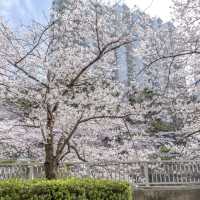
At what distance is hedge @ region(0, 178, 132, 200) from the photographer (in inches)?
219

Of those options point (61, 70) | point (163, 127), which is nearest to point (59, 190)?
point (61, 70)

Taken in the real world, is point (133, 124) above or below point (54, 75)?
below

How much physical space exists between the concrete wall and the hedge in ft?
11.5

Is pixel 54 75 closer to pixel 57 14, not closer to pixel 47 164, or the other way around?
pixel 57 14

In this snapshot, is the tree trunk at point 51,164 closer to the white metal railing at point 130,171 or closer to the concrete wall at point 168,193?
the white metal railing at point 130,171

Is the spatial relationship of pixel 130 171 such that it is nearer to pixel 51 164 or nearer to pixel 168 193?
pixel 168 193

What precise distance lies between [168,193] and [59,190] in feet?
14.7

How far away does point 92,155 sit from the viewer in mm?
11102

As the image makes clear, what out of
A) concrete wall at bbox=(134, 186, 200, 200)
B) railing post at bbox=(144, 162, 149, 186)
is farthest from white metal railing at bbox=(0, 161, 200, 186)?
concrete wall at bbox=(134, 186, 200, 200)

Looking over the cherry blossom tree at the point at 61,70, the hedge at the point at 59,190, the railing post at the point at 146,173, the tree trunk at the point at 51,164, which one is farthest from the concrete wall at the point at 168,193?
the hedge at the point at 59,190

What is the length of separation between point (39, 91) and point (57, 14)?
165 cm

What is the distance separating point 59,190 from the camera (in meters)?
5.65

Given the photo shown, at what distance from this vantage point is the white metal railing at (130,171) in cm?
964

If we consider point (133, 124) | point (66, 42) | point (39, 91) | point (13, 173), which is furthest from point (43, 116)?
point (133, 124)
